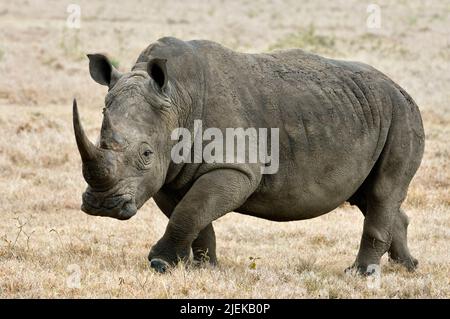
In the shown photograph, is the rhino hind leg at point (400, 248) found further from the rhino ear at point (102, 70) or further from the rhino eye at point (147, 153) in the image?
the rhino ear at point (102, 70)

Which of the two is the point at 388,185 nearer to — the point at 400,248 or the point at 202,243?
the point at 400,248

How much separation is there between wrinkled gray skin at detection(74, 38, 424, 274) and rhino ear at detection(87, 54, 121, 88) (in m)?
0.01

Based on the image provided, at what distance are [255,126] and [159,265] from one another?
4.40ft

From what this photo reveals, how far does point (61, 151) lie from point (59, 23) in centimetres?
1945

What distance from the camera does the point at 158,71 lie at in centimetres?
675

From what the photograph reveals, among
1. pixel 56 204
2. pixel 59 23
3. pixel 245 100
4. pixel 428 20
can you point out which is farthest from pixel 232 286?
pixel 428 20

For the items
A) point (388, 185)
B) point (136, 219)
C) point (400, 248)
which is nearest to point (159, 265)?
point (388, 185)

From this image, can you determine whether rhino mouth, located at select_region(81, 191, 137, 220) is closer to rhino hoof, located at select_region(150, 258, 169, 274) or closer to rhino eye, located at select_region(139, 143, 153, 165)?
rhino eye, located at select_region(139, 143, 153, 165)

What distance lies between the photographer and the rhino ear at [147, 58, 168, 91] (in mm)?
6642

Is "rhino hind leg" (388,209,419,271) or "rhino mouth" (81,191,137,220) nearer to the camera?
"rhino mouth" (81,191,137,220)

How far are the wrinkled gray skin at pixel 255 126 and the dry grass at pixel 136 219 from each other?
484 mm

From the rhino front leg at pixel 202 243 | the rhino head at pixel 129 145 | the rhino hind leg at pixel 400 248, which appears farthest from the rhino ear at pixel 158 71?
the rhino hind leg at pixel 400 248

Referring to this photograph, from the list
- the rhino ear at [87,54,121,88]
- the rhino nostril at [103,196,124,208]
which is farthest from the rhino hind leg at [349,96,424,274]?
the rhino nostril at [103,196,124,208]

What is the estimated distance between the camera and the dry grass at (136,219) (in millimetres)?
6652
